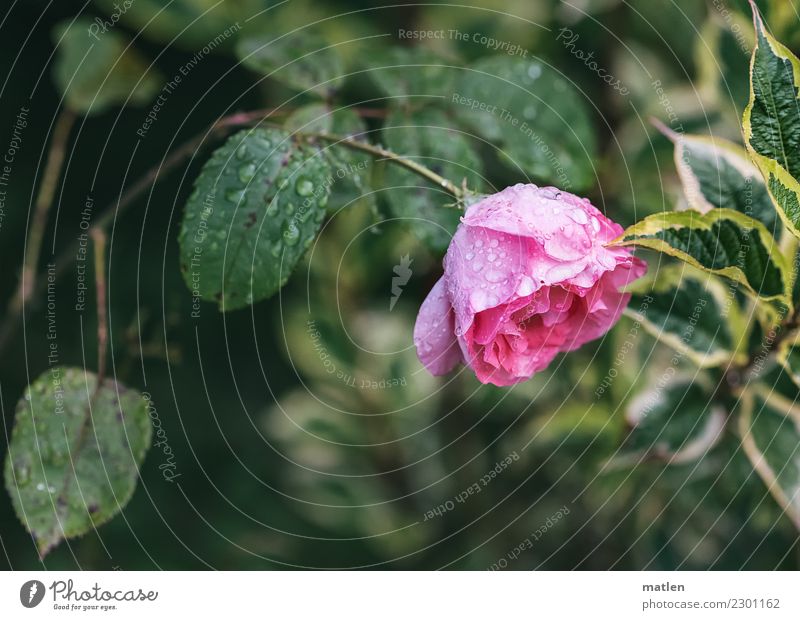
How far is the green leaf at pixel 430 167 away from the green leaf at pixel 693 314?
0.50 ft

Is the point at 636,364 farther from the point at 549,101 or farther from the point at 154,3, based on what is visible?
the point at 154,3

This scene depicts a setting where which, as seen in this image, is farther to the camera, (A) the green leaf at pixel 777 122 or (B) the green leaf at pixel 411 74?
(B) the green leaf at pixel 411 74

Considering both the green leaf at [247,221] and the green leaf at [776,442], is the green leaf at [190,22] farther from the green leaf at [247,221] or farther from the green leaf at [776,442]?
the green leaf at [776,442]

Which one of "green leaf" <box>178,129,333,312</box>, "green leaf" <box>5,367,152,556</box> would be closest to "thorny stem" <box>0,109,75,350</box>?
"green leaf" <box>5,367,152,556</box>

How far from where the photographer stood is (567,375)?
67cm

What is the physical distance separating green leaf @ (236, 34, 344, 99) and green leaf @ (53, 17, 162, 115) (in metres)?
0.15

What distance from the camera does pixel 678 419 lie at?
60 centimetres

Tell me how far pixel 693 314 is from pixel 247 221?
1.07 feet

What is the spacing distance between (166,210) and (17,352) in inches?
6.8

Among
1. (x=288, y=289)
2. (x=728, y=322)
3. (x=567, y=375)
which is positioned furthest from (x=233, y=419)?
(x=728, y=322)

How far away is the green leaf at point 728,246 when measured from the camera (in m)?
0.44

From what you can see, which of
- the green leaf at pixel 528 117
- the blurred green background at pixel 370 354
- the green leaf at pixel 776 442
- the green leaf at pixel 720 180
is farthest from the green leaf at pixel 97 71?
the green leaf at pixel 776 442

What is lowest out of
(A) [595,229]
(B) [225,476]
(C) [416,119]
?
(B) [225,476]

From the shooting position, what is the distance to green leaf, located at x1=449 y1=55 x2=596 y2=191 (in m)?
0.55
